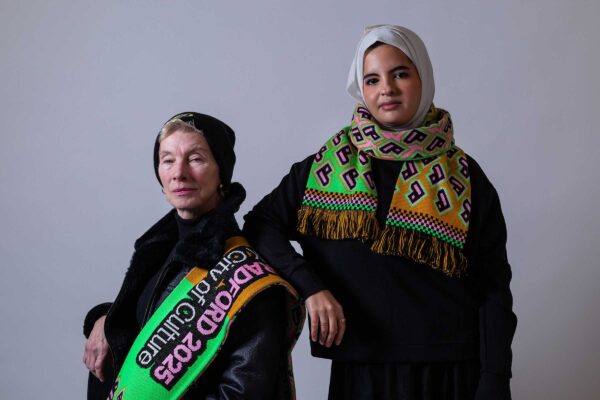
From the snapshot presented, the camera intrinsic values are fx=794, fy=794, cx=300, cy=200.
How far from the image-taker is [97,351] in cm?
187

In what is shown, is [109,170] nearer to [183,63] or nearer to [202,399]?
[183,63]

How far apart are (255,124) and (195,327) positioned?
1.32 metres

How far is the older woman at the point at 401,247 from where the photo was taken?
1.75 m

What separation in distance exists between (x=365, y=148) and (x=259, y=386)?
59cm

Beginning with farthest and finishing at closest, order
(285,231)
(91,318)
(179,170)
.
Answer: (91,318), (285,231), (179,170)

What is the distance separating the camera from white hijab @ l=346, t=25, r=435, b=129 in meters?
1.80

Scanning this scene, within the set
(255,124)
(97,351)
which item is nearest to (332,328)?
(97,351)

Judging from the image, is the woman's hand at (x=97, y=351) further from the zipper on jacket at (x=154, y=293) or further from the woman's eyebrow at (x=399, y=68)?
the woman's eyebrow at (x=399, y=68)

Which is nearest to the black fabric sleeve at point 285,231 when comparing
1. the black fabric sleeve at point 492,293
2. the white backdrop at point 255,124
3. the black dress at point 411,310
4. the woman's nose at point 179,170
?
the black dress at point 411,310

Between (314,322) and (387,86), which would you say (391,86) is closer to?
(387,86)

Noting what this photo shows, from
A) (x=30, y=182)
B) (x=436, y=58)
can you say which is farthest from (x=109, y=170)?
A: (x=436, y=58)

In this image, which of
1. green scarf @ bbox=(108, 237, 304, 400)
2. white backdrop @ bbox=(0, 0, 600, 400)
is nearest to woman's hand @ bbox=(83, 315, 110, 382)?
green scarf @ bbox=(108, 237, 304, 400)

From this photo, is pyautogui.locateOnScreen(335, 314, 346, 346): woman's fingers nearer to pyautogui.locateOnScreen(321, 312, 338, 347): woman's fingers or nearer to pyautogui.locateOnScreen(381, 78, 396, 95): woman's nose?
pyautogui.locateOnScreen(321, 312, 338, 347): woman's fingers

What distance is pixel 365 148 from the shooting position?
1809 millimetres
